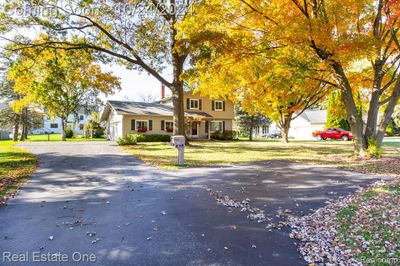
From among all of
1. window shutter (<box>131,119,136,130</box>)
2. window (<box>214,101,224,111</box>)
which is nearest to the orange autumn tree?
window shutter (<box>131,119,136,130</box>)

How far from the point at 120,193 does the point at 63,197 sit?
1274 mm

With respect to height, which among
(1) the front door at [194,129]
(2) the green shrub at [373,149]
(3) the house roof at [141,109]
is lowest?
(2) the green shrub at [373,149]

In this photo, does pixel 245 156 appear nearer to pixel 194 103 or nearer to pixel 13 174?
pixel 13 174

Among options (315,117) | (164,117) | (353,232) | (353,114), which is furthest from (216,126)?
(353,232)

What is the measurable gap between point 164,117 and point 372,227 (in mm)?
26430

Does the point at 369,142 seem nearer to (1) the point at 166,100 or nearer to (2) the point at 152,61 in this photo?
(2) the point at 152,61

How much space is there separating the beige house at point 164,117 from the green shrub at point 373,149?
60.3ft

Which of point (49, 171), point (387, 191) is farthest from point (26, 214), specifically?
point (387, 191)

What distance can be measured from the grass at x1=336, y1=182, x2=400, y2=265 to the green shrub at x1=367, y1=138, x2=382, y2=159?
7065 mm

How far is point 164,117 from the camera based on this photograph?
29.4 meters

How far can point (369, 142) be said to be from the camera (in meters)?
12.6

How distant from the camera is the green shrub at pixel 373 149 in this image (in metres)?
12.2

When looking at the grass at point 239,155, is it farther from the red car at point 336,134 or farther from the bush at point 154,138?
the red car at point 336,134

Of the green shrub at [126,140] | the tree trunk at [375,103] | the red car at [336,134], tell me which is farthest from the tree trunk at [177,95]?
the red car at [336,134]
